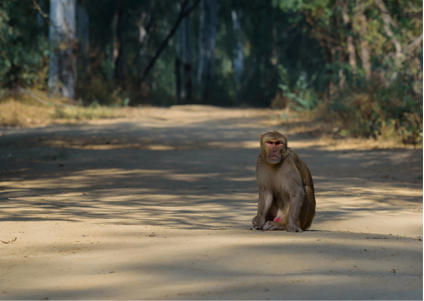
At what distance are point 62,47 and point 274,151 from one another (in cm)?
1574

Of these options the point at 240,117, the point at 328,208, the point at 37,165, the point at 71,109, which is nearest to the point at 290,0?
the point at 240,117

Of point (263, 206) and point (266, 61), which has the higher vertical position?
point (266, 61)

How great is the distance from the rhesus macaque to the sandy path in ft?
0.68

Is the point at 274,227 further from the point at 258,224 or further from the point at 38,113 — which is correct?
the point at 38,113

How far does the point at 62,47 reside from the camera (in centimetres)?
1906

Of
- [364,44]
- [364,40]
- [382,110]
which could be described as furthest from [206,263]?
[364,44]

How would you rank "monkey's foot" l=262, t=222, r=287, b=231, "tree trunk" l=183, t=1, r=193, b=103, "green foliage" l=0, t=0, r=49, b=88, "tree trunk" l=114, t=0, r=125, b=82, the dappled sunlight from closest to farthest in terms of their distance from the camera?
1. the dappled sunlight
2. "monkey's foot" l=262, t=222, r=287, b=231
3. "green foliage" l=0, t=0, r=49, b=88
4. "tree trunk" l=114, t=0, r=125, b=82
5. "tree trunk" l=183, t=1, r=193, b=103

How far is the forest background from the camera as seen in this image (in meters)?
12.8

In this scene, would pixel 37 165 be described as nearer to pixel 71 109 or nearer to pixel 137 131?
pixel 137 131

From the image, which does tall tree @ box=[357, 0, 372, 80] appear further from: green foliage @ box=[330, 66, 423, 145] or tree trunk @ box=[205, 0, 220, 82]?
tree trunk @ box=[205, 0, 220, 82]

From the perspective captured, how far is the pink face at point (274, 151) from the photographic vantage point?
186 inches

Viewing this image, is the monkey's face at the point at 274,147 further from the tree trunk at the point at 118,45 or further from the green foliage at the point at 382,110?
the tree trunk at the point at 118,45

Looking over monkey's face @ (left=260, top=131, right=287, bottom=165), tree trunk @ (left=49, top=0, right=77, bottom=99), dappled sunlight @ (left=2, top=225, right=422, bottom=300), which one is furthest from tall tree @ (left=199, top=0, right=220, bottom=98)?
dappled sunlight @ (left=2, top=225, right=422, bottom=300)

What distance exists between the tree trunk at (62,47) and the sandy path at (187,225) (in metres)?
7.16
